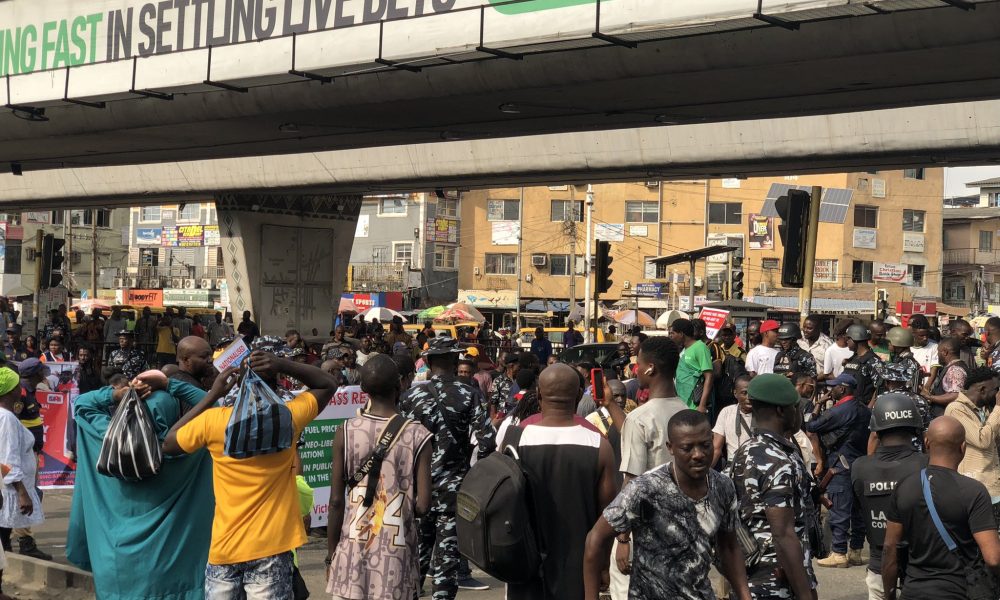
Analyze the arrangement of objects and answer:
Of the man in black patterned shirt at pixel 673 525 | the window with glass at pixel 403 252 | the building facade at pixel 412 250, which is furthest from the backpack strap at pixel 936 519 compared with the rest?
the window with glass at pixel 403 252

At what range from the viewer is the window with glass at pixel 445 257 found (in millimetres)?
74000

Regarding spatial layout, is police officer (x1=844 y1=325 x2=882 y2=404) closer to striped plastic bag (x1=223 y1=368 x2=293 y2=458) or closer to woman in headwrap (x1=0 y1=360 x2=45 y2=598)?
woman in headwrap (x1=0 y1=360 x2=45 y2=598)

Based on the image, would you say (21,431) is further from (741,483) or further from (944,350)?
(944,350)

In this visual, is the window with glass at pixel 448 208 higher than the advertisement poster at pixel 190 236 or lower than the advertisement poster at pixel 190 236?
higher

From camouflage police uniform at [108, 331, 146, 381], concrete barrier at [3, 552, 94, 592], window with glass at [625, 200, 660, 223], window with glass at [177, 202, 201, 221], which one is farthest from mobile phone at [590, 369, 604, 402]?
window with glass at [177, 202, 201, 221]

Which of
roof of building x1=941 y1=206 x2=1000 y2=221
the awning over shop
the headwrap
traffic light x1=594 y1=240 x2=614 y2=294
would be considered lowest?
the headwrap

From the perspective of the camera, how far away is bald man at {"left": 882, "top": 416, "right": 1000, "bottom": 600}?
18.3ft

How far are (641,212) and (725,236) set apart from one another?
494cm

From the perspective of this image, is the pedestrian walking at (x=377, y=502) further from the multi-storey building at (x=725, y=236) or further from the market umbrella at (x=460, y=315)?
the multi-storey building at (x=725, y=236)

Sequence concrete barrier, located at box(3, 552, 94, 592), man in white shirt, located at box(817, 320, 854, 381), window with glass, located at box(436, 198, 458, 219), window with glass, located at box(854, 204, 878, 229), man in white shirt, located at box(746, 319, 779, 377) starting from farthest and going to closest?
window with glass, located at box(436, 198, 458, 219), window with glass, located at box(854, 204, 878, 229), man in white shirt, located at box(817, 320, 854, 381), man in white shirt, located at box(746, 319, 779, 377), concrete barrier, located at box(3, 552, 94, 592)

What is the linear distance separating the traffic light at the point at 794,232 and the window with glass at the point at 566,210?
166 feet

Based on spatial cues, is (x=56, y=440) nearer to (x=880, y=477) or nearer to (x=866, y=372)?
(x=866, y=372)

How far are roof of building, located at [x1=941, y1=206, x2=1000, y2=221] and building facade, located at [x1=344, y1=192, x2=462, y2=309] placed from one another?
30.4 metres

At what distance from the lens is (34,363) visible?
1156 cm
